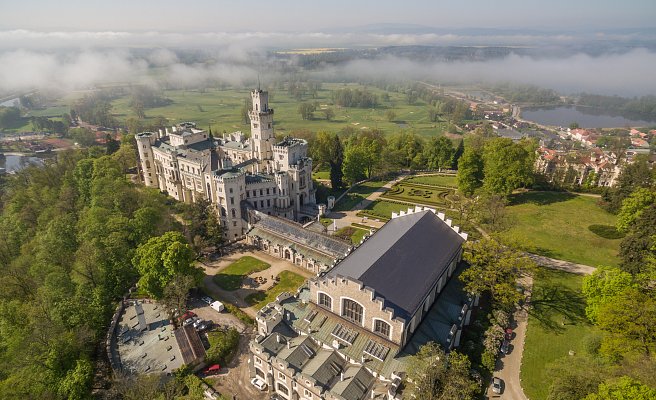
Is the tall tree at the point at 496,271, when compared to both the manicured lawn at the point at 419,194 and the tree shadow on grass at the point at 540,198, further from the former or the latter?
the tree shadow on grass at the point at 540,198

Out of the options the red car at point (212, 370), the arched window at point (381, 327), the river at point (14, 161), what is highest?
the arched window at point (381, 327)

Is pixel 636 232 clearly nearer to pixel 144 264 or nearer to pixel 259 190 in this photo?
pixel 259 190

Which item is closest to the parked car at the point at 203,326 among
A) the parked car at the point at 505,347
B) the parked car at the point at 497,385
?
the parked car at the point at 497,385

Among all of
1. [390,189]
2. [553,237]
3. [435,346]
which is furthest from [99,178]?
[553,237]

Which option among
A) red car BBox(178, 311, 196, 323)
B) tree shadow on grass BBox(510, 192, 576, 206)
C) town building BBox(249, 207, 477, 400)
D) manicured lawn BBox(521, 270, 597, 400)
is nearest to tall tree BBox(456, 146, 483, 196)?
tree shadow on grass BBox(510, 192, 576, 206)

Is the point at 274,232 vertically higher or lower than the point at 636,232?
lower

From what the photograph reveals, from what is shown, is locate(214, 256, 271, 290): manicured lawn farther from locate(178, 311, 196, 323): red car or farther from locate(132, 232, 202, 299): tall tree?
locate(132, 232, 202, 299): tall tree
